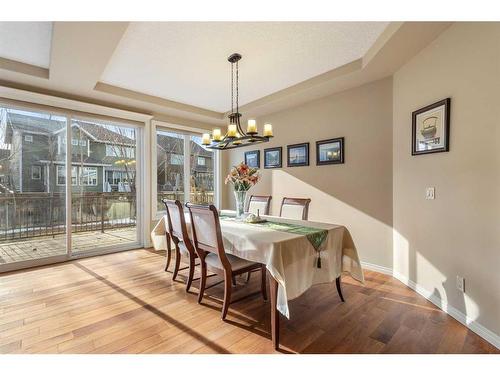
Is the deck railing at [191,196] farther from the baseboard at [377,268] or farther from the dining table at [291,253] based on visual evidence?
the baseboard at [377,268]

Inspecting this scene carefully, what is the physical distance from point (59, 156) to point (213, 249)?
310 cm

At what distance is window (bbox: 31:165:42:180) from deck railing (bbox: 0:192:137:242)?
241 mm

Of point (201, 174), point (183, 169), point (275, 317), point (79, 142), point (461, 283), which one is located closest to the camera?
point (275, 317)

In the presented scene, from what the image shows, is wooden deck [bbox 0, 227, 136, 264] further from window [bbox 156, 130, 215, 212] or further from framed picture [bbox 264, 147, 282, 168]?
framed picture [bbox 264, 147, 282, 168]

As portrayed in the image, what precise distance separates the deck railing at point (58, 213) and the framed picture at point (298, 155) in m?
2.83

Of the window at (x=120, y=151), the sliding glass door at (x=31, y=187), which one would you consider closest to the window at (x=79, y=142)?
the sliding glass door at (x=31, y=187)

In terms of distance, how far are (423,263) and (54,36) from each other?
158 inches

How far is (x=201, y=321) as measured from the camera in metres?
2.07

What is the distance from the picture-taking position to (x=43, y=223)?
3.60 meters

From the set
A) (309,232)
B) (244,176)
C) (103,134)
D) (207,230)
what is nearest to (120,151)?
(103,134)

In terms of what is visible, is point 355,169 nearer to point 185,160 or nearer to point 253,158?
point 253,158

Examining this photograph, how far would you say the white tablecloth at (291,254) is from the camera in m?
1.74
